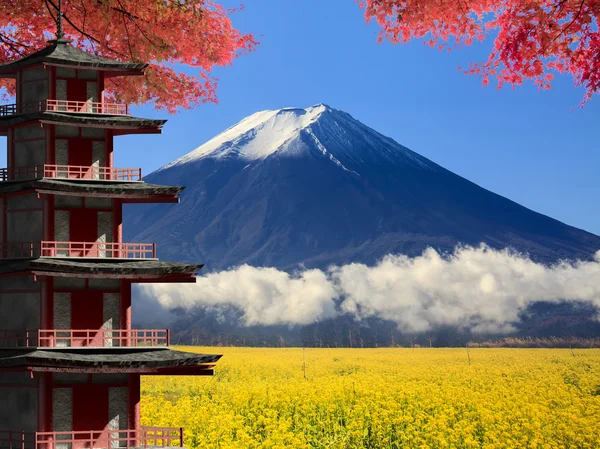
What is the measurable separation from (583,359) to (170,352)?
64.1 meters

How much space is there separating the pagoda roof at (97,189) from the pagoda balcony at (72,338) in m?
3.14

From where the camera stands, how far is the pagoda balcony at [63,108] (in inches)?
821

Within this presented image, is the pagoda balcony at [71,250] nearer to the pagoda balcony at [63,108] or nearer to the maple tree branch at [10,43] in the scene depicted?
the pagoda balcony at [63,108]

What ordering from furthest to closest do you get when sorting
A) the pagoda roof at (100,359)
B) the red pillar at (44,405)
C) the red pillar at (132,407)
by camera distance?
the red pillar at (132,407) → the red pillar at (44,405) → the pagoda roof at (100,359)

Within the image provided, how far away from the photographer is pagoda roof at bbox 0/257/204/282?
62.0 ft

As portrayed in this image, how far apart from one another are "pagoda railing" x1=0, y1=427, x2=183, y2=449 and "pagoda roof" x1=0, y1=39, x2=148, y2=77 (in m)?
8.72

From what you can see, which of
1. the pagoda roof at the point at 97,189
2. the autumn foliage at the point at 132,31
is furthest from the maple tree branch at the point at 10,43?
the pagoda roof at the point at 97,189

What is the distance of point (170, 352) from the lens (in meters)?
20.3

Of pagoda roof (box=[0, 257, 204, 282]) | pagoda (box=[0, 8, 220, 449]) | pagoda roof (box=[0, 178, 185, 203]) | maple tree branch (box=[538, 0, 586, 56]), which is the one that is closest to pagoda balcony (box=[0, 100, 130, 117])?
pagoda (box=[0, 8, 220, 449])

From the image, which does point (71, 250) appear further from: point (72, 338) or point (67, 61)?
point (67, 61)

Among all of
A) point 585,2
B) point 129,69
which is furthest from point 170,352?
point 585,2

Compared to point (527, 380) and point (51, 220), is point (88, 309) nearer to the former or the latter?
point (51, 220)

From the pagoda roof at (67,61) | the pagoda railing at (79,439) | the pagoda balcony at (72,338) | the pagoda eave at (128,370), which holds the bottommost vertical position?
the pagoda railing at (79,439)

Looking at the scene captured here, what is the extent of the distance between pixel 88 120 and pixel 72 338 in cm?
514
